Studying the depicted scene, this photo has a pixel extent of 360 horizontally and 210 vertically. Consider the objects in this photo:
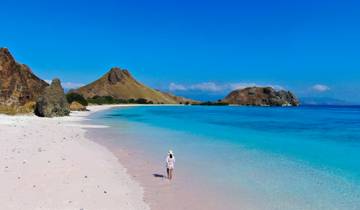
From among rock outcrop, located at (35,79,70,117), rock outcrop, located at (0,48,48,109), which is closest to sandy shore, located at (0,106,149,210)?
rock outcrop, located at (35,79,70,117)

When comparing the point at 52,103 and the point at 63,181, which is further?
the point at 52,103

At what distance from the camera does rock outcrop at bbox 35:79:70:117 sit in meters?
50.7

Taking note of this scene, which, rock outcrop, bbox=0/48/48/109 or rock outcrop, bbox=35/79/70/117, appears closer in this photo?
rock outcrop, bbox=35/79/70/117

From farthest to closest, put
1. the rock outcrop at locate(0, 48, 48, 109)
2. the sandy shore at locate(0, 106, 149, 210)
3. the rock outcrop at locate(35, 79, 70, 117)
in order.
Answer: the rock outcrop at locate(0, 48, 48, 109)
the rock outcrop at locate(35, 79, 70, 117)
the sandy shore at locate(0, 106, 149, 210)

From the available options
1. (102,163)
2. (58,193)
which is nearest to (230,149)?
(102,163)

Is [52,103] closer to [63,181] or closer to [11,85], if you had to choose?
[11,85]

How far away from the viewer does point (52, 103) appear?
52250 mm

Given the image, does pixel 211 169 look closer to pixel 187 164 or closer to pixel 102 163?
pixel 187 164

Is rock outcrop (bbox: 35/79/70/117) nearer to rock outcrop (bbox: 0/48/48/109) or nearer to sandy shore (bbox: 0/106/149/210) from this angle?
rock outcrop (bbox: 0/48/48/109)

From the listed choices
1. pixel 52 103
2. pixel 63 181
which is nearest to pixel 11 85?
pixel 52 103

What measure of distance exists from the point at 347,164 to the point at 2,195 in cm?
1720

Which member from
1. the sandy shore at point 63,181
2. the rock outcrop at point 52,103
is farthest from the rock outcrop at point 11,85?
the sandy shore at point 63,181

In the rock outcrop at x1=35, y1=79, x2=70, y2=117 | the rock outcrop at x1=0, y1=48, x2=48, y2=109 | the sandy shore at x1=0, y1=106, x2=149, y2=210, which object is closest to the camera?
the sandy shore at x1=0, y1=106, x2=149, y2=210

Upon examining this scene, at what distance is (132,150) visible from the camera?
22281 mm
